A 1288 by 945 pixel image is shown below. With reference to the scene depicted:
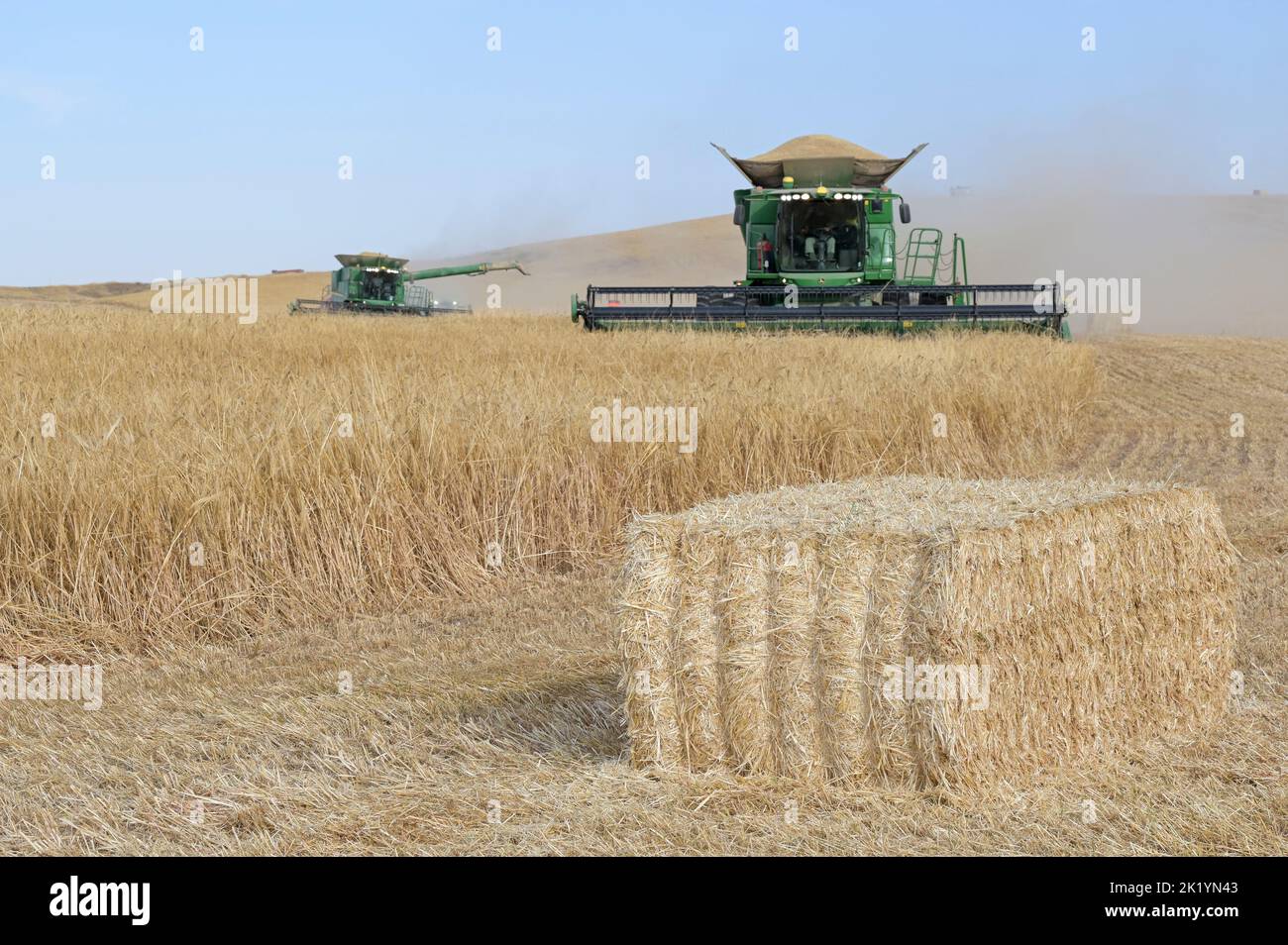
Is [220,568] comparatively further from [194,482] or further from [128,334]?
[128,334]

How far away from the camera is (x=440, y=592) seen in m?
6.99

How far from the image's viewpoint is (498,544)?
24.1ft

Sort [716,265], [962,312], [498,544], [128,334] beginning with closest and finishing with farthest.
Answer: [498,544] < [128,334] < [962,312] < [716,265]

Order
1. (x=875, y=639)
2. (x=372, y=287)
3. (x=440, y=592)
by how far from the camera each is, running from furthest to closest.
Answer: (x=372, y=287) < (x=440, y=592) < (x=875, y=639)

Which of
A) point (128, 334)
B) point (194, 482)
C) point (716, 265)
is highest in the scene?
point (716, 265)

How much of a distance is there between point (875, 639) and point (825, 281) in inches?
580

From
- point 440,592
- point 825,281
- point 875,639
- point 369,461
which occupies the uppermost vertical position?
point 825,281

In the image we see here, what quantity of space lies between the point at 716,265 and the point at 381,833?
228ft

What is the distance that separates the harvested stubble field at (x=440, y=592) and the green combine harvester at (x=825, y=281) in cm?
400

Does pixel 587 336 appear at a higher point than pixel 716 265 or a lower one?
lower

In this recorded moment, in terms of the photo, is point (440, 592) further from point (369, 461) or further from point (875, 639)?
point (875, 639)

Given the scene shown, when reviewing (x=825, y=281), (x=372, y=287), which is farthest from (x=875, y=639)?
(x=372, y=287)

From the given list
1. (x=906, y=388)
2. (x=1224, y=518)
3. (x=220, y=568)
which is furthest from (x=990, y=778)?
(x=906, y=388)

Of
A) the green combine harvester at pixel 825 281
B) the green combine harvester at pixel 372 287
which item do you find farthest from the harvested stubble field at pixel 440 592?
the green combine harvester at pixel 372 287
